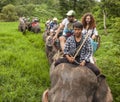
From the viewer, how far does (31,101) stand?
7316 mm

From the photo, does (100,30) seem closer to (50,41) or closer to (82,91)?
(50,41)

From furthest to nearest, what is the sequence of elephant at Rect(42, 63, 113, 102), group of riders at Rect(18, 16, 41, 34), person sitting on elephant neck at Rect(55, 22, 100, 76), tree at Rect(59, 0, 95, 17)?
tree at Rect(59, 0, 95, 17) < group of riders at Rect(18, 16, 41, 34) < person sitting on elephant neck at Rect(55, 22, 100, 76) < elephant at Rect(42, 63, 113, 102)

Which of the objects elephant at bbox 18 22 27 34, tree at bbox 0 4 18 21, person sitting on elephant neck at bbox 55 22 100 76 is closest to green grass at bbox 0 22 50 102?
person sitting on elephant neck at bbox 55 22 100 76

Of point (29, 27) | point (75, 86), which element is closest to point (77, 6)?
point (29, 27)

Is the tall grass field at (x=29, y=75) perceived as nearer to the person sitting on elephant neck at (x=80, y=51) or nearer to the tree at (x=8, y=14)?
the person sitting on elephant neck at (x=80, y=51)

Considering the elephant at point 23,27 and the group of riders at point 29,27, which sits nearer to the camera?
the elephant at point 23,27

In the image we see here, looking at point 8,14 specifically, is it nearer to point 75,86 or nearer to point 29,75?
point 29,75

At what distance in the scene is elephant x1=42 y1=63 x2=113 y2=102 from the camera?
4496 millimetres

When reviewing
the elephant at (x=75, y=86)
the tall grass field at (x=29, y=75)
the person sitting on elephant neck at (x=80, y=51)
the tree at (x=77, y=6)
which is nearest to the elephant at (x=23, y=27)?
the tall grass field at (x=29, y=75)

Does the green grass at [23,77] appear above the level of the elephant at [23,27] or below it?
above

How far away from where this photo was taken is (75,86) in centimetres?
462

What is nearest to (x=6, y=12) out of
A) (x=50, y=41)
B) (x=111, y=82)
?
(x=50, y=41)

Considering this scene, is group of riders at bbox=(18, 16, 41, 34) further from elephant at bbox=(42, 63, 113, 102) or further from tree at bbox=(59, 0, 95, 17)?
tree at bbox=(59, 0, 95, 17)

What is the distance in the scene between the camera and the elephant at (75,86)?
4.50 metres
